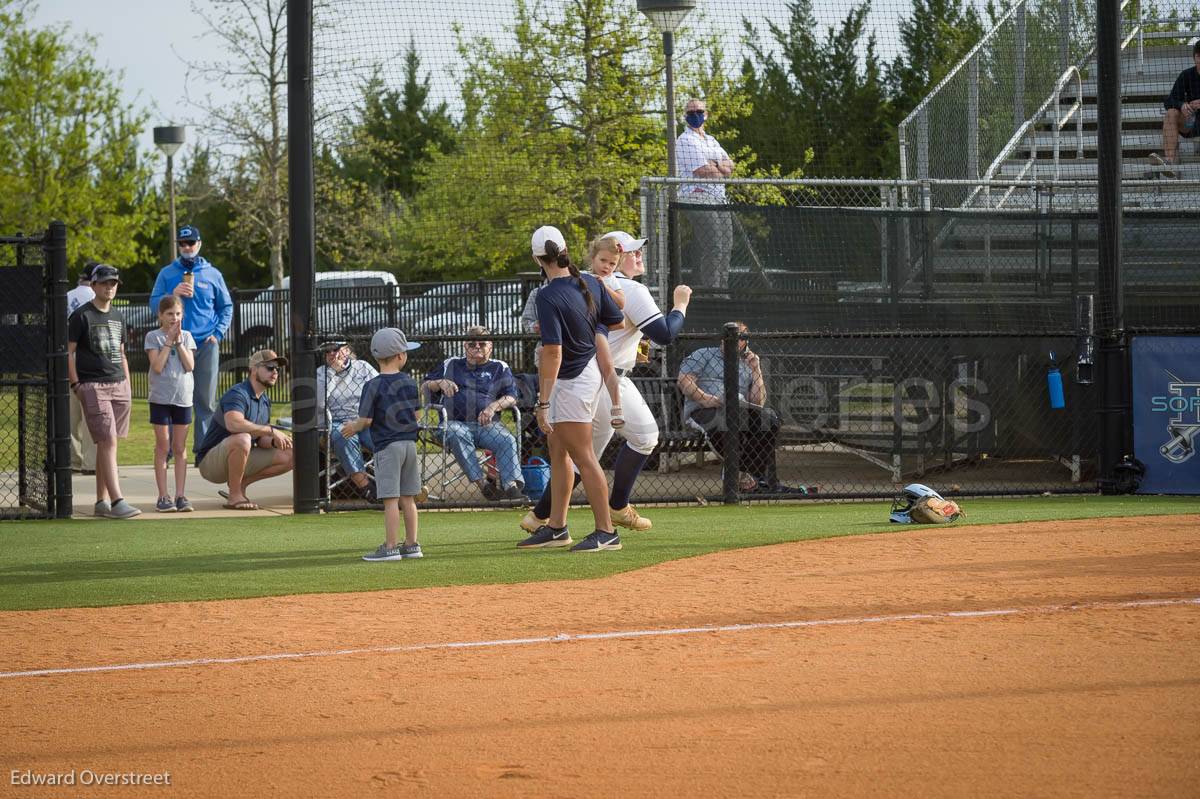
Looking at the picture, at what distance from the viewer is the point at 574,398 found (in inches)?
335

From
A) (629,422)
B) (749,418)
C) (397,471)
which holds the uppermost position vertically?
(629,422)

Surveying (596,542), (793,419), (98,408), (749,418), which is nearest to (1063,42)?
(793,419)

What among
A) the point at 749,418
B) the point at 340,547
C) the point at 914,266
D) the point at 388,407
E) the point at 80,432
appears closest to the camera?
the point at 388,407

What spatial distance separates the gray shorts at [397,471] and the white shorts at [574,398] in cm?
89

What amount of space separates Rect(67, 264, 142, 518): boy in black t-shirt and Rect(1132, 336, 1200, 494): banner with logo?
8.45 m

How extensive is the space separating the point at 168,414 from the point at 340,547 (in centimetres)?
296

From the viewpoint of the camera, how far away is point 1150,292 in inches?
537

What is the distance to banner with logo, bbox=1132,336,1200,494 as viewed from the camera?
11930 millimetres

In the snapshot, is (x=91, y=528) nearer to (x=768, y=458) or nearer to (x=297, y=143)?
(x=297, y=143)

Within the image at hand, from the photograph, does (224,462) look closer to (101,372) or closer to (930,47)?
(101,372)

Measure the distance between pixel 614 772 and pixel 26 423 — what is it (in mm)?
8585

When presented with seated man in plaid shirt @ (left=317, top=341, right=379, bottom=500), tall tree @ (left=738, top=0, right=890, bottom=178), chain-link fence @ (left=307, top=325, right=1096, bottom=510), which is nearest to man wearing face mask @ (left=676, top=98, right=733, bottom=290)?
chain-link fence @ (left=307, top=325, right=1096, bottom=510)

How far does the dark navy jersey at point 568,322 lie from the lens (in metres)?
8.41

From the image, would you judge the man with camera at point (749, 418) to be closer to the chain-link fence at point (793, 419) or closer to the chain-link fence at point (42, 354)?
the chain-link fence at point (793, 419)
